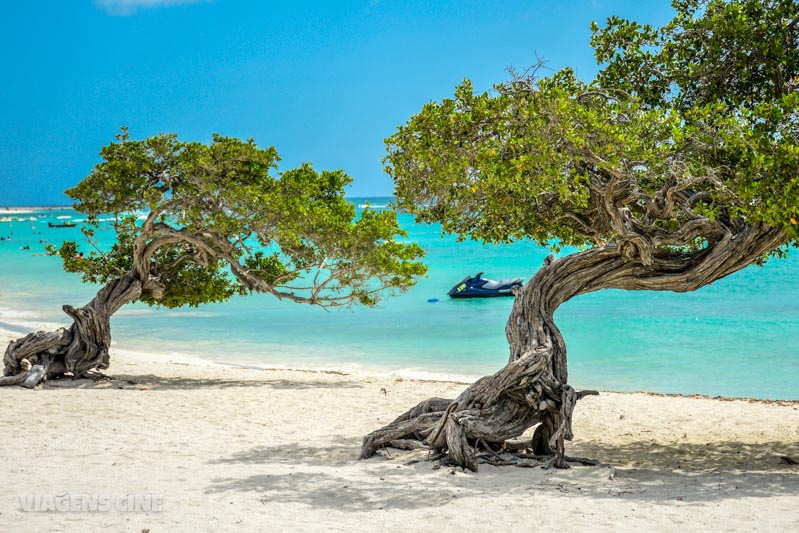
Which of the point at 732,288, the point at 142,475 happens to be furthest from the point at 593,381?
the point at 732,288

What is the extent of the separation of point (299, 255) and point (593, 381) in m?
7.83

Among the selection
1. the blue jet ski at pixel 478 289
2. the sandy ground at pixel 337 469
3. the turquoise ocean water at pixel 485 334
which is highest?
the blue jet ski at pixel 478 289

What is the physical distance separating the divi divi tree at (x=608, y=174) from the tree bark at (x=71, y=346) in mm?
7395

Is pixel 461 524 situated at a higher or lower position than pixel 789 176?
lower

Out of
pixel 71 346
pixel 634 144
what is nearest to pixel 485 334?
pixel 71 346

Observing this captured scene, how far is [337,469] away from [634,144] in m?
4.55

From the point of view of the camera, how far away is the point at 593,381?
18125mm

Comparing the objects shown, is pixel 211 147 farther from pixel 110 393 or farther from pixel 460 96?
pixel 460 96

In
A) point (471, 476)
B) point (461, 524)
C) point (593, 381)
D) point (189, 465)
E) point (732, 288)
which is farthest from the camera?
point (732, 288)

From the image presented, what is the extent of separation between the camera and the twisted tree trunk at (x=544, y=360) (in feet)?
27.2

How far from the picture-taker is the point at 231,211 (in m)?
Result: 14.1

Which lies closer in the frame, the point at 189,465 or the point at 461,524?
the point at 461,524

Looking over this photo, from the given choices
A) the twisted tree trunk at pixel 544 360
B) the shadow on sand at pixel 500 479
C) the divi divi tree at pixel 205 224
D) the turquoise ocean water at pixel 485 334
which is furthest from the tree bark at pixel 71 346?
the twisted tree trunk at pixel 544 360

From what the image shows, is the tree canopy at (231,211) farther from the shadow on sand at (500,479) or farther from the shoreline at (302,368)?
the shadow on sand at (500,479)
